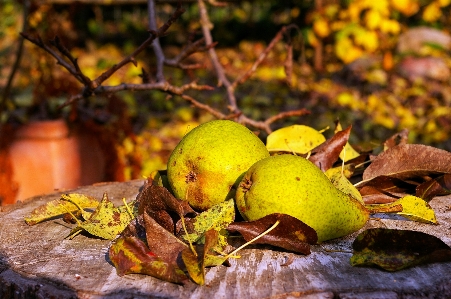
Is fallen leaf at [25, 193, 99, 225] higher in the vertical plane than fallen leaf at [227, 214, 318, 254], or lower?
lower

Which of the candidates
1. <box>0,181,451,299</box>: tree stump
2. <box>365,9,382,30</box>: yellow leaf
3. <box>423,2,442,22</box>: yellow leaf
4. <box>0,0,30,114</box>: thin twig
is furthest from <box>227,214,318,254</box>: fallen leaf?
<box>423,2,442,22</box>: yellow leaf

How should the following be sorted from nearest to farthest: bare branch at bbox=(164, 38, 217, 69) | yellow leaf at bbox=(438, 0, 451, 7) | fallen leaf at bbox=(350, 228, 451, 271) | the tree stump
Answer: the tree stump, fallen leaf at bbox=(350, 228, 451, 271), bare branch at bbox=(164, 38, 217, 69), yellow leaf at bbox=(438, 0, 451, 7)

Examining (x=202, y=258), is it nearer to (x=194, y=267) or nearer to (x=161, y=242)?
(x=194, y=267)

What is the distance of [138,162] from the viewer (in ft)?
14.3

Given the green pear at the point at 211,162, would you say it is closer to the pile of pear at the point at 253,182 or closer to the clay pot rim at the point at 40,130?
the pile of pear at the point at 253,182

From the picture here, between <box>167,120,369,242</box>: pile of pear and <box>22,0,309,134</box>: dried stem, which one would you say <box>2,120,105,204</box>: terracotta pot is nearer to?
<box>22,0,309,134</box>: dried stem

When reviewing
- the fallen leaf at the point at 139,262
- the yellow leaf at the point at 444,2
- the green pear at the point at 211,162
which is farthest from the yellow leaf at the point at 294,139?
the yellow leaf at the point at 444,2

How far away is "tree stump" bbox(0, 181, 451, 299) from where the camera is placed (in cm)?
118

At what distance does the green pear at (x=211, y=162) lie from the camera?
153 cm

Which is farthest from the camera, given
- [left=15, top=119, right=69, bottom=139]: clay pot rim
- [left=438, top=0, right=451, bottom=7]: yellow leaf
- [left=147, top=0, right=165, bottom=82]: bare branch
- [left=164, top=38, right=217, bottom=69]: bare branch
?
[left=438, top=0, right=451, bottom=7]: yellow leaf

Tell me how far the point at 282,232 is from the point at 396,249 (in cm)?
29

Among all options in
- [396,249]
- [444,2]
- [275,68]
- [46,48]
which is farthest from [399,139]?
[444,2]

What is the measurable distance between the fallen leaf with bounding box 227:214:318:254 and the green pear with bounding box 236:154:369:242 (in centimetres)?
5

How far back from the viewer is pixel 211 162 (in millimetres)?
1525
